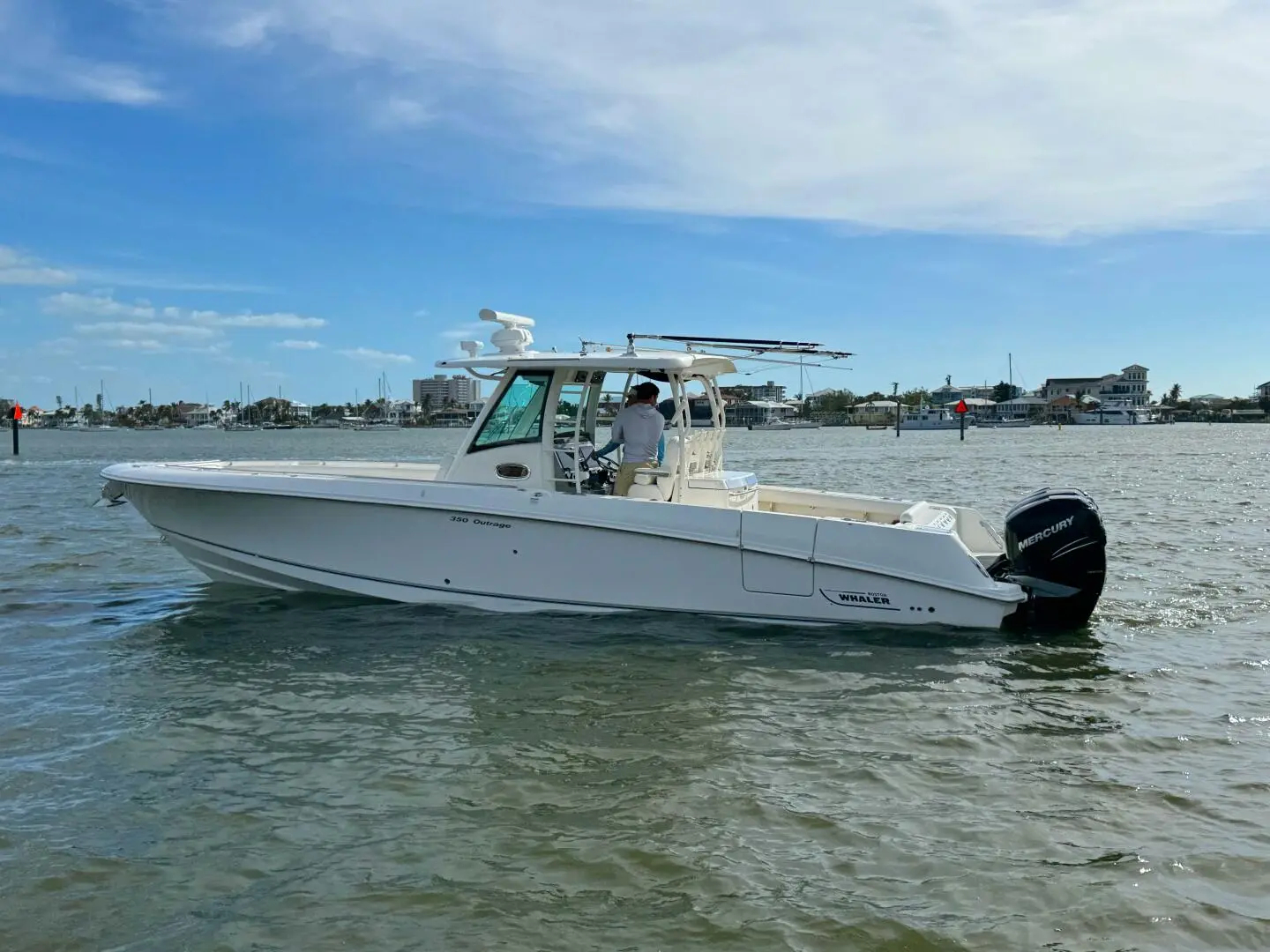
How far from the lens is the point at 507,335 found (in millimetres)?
10398

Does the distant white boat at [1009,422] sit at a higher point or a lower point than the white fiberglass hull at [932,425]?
higher

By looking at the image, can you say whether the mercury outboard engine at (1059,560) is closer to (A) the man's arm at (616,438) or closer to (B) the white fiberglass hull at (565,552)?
(B) the white fiberglass hull at (565,552)

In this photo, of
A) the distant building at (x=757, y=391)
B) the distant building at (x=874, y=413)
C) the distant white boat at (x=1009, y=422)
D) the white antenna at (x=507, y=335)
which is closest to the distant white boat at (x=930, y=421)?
the distant building at (x=874, y=413)

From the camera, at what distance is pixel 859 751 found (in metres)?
6.37

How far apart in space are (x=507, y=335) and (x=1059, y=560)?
541 centimetres

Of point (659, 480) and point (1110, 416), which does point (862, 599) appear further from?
point (1110, 416)

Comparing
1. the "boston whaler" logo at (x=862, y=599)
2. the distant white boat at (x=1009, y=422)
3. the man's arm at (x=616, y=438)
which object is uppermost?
the distant white boat at (x=1009, y=422)

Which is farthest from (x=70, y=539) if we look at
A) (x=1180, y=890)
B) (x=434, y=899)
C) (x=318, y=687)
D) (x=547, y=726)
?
(x=1180, y=890)

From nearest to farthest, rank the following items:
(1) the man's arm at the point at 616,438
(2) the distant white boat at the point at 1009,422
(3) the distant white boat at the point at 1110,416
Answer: (1) the man's arm at the point at 616,438
(3) the distant white boat at the point at 1110,416
(2) the distant white boat at the point at 1009,422

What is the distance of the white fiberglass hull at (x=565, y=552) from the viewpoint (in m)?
8.88

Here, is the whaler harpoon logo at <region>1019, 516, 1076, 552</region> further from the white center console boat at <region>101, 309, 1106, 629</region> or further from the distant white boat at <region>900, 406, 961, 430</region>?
the distant white boat at <region>900, 406, 961, 430</region>

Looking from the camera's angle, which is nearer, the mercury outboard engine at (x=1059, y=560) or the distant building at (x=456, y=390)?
the mercury outboard engine at (x=1059, y=560)

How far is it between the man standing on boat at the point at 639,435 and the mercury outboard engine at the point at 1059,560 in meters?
3.22

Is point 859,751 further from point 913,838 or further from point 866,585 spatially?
point 866,585
